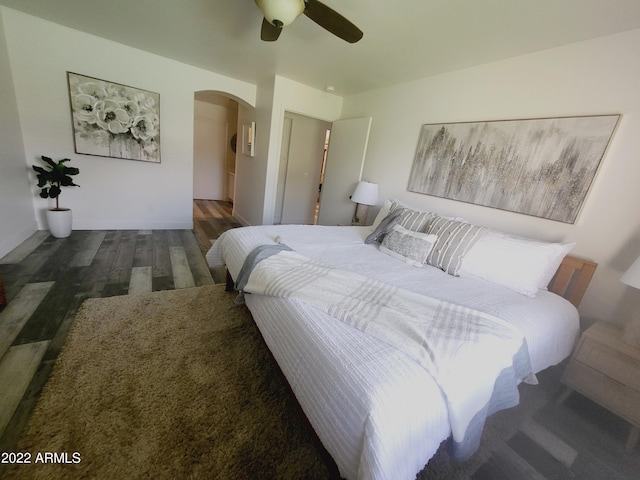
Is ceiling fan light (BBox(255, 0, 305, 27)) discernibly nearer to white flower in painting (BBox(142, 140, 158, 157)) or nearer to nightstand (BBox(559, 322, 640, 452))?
nightstand (BBox(559, 322, 640, 452))

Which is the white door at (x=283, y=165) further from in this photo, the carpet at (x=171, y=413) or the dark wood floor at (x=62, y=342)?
the carpet at (x=171, y=413)

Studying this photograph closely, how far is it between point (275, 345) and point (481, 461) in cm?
110

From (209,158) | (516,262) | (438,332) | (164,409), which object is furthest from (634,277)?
(209,158)

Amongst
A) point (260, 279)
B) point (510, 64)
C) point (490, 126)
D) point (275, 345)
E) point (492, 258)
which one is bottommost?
point (275, 345)

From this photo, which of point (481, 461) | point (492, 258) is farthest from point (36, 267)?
point (492, 258)

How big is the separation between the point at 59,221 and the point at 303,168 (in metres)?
3.46

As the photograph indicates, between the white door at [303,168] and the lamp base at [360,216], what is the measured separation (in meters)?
1.64

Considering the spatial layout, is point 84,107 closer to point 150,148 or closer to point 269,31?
point 150,148

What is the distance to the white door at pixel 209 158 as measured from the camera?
6102 mm

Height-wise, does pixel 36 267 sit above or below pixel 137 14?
below

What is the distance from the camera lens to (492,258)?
1731 mm

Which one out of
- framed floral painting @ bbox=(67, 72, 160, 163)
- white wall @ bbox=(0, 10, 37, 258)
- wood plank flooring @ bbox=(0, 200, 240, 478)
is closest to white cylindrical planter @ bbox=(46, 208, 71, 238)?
wood plank flooring @ bbox=(0, 200, 240, 478)

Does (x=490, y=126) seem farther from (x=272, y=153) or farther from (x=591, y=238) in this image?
(x=272, y=153)

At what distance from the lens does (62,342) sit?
150cm
